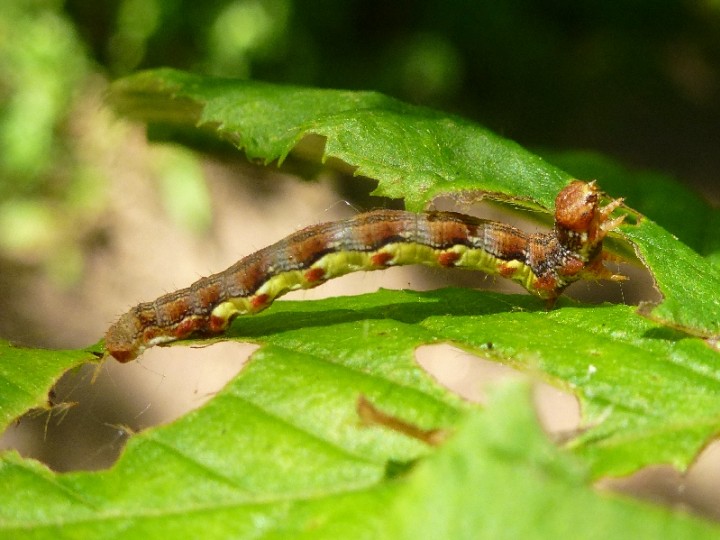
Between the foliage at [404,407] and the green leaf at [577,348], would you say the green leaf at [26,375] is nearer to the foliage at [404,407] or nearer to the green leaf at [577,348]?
the foliage at [404,407]

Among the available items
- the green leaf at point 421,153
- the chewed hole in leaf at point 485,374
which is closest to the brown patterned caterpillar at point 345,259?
the green leaf at point 421,153

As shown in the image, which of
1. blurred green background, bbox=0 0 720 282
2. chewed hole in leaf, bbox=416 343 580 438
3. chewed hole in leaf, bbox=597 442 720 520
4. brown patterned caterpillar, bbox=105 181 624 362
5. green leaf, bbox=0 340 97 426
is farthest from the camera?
blurred green background, bbox=0 0 720 282

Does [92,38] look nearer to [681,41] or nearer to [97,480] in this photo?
[97,480]

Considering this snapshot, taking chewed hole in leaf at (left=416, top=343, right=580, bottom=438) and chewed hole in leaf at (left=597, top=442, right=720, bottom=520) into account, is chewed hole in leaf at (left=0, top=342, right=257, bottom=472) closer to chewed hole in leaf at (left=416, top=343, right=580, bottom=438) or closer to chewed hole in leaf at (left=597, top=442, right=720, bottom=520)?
chewed hole in leaf at (left=416, top=343, right=580, bottom=438)

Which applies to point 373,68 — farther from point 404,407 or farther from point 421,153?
point 404,407

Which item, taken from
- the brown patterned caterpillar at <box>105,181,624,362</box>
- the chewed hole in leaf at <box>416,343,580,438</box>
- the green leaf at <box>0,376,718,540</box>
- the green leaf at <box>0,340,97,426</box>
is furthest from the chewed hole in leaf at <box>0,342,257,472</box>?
the green leaf at <box>0,376,718,540</box>

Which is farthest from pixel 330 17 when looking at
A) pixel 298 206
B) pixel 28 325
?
pixel 28 325
